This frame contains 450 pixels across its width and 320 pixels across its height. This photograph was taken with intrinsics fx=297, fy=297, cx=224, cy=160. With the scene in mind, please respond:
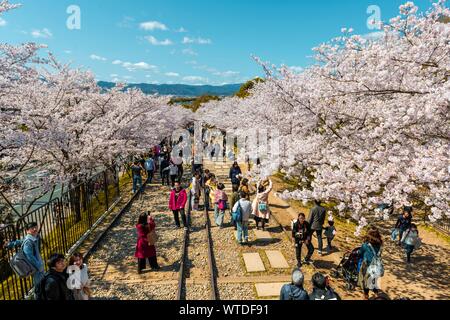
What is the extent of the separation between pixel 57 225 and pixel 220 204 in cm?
494

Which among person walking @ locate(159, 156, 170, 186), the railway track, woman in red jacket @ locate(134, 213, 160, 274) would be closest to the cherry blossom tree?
the railway track

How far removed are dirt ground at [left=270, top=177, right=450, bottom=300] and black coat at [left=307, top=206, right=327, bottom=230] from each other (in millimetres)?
1010

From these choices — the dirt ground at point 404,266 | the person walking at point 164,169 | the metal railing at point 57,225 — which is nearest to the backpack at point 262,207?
the dirt ground at point 404,266

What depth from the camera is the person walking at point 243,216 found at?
8860 mm

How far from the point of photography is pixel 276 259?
324 inches

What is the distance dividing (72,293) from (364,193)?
5259mm

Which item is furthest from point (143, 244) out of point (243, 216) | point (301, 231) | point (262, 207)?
point (262, 207)

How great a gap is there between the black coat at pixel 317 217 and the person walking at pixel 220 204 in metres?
3.33

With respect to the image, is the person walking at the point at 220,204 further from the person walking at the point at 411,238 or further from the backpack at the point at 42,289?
the backpack at the point at 42,289

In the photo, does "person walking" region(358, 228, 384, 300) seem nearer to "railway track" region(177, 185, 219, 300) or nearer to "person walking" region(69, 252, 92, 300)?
"railway track" region(177, 185, 219, 300)

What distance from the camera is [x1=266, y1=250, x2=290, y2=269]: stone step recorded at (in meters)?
7.86
